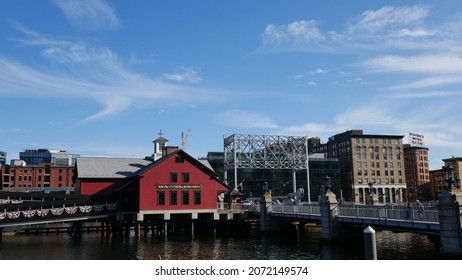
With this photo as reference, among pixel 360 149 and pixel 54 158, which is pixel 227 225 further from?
pixel 54 158

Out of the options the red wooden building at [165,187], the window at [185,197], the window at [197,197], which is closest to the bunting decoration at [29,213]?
the red wooden building at [165,187]

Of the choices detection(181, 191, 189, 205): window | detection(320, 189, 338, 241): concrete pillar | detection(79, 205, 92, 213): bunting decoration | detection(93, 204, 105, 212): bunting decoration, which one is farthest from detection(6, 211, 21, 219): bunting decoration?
detection(320, 189, 338, 241): concrete pillar

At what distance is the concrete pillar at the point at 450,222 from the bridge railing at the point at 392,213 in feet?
8.59

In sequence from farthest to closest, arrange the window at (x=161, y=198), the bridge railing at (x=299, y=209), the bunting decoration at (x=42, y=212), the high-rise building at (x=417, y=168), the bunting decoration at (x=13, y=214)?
A: 1. the high-rise building at (x=417, y=168)
2. the window at (x=161, y=198)
3. the bunting decoration at (x=42, y=212)
4. the bunting decoration at (x=13, y=214)
5. the bridge railing at (x=299, y=209)

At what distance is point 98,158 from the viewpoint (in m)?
69.8

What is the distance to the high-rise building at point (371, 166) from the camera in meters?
154

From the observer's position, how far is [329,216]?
43531 millimetres

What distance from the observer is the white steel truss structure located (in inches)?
4400

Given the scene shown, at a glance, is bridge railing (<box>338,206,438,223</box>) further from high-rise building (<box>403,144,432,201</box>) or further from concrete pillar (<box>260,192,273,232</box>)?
high-rise building (<box>403,144,432,201</box>)

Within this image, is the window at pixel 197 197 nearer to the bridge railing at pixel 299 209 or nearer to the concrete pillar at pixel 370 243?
the bridge railing at pixel 299 209

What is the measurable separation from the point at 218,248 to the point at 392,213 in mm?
17166

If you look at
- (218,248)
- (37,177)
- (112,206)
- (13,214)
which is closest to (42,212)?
(13,214)
